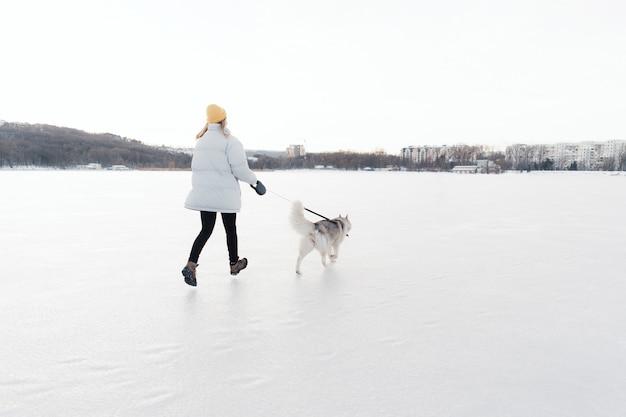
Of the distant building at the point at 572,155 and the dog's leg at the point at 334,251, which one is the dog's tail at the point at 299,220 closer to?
the dog's leg at the point at 334,251

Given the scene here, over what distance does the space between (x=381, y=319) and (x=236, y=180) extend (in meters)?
2.02

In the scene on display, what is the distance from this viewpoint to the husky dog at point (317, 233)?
13.9 feet

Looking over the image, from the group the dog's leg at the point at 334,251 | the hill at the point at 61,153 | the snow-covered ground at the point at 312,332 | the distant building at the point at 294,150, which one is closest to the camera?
the snow-covered ground at the point at 312,332

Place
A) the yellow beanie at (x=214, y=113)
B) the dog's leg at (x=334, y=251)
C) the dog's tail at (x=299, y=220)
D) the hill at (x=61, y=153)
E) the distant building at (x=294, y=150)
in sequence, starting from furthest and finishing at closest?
the distant building at (x=294, y=150)
the hill at (x=61, y=153)
the dog's leg at (x=334, y=251)
the dog's tail at (x=299, y=220)
the yellow beanie at (x=214, y=113)

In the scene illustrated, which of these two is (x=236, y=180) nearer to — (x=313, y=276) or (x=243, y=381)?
(x=313, y=276)

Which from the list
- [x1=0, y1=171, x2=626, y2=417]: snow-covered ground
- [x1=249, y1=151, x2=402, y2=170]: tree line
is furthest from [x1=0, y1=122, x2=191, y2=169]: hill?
[x1=0, y1=171, x2=626, y2=417]: snow-covered ground

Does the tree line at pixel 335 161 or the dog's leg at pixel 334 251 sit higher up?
the tree line at pixel 335 161

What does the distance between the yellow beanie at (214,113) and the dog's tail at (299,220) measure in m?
1.22

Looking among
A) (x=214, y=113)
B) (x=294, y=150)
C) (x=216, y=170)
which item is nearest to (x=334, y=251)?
(x=216, y=170)

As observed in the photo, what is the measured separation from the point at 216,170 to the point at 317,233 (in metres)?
1.36

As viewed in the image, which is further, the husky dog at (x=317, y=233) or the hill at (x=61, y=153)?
the hill at (x=61, y=153)

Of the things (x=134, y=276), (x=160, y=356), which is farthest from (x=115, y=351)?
(x=134, y=276)

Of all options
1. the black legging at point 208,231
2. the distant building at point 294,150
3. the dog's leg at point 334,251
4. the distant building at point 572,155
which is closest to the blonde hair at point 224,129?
the black legging at point 208,231

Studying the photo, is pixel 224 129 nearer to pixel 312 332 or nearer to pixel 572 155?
pixel 312 332
